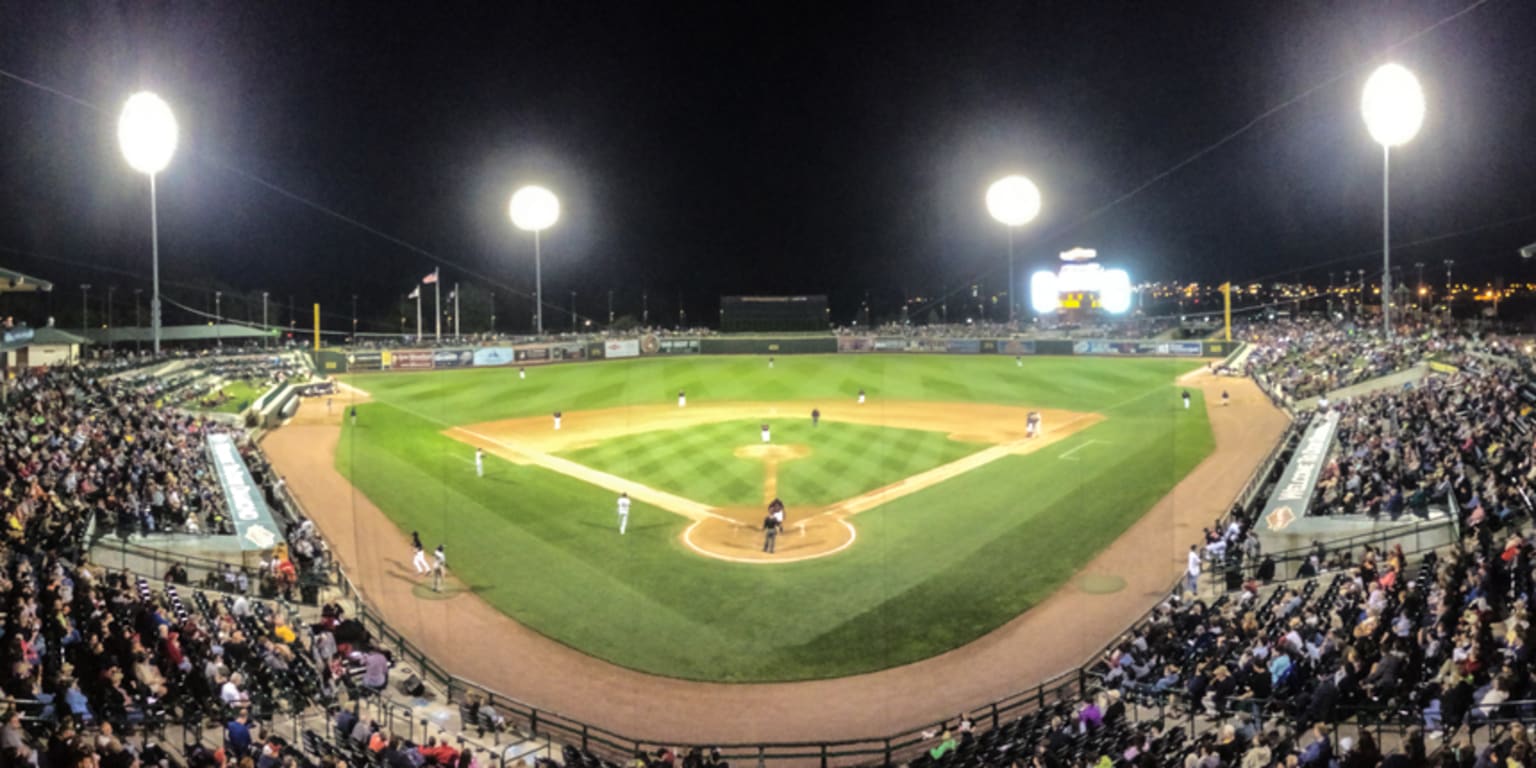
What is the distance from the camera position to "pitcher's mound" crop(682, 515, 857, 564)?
23875 mm

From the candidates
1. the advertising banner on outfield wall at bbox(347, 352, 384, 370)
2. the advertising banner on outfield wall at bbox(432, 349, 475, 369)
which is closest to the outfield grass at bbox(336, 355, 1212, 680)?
the advertising banner on outfield wall at bbox(347, 352, 384, 370)

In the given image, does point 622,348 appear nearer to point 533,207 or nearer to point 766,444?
point 533,207

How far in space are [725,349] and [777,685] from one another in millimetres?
70919

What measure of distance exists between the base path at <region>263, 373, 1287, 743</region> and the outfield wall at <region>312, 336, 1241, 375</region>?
4795 cm

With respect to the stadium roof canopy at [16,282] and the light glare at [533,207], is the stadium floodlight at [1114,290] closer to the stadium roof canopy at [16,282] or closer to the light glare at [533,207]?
the light glare at [533,207]

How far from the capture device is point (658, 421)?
1823 inches

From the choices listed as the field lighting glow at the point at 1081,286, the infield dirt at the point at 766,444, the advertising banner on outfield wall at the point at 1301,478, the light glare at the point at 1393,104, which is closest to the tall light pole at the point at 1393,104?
the light glare at the point at 1393,104

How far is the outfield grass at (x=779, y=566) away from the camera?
18859mm

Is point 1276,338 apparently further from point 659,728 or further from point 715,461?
point 659,728

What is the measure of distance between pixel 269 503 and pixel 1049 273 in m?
60.1

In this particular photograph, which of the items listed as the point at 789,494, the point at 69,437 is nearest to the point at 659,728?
the point at 789,494

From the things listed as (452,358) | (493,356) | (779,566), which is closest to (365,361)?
(452,358)

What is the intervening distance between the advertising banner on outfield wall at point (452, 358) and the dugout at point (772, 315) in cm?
2879

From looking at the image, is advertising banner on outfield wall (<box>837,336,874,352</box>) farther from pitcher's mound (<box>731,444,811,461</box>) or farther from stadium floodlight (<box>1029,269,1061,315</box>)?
pitcher's mound (<box>731,444,811,461</box>)
